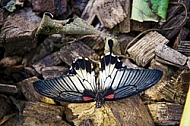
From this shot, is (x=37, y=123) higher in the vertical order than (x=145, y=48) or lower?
lower

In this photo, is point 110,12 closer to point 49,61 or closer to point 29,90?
point 49,61

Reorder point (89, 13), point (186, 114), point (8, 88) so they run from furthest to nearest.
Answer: point (89, 13), point (8, 88), point (186, 114)

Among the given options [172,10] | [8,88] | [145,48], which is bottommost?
[8,88]

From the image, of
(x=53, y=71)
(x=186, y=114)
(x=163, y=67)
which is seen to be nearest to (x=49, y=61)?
(x=53, y=71)

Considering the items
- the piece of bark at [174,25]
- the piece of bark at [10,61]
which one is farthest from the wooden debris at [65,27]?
the piece of bark at [174,25]

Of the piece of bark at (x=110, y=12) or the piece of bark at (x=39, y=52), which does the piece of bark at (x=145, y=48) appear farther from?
the piece of bark at (x=39, y=52)

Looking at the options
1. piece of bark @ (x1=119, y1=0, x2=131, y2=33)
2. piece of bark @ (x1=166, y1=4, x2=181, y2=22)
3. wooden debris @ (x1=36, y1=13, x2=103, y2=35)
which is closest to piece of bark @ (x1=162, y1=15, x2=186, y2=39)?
piece of bark @ (x1=166, y1=4, x2=181, y2=22)
